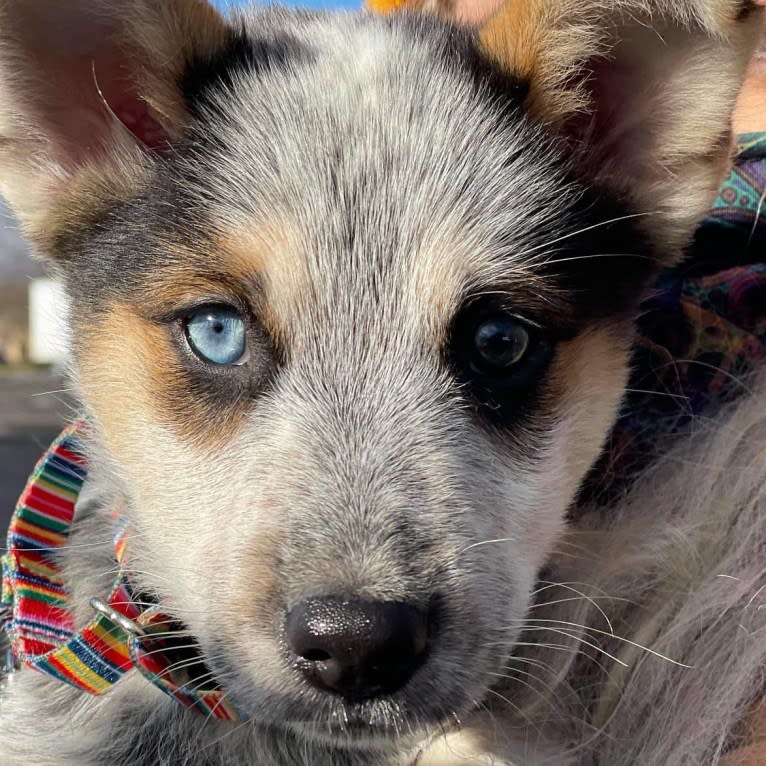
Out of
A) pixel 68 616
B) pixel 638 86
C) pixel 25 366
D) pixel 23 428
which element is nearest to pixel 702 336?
pixel 638 86

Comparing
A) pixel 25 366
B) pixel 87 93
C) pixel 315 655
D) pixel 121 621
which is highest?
pixel 87 93

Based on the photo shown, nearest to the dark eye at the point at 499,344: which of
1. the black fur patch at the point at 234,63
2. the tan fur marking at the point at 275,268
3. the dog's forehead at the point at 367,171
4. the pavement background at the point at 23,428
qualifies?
the dog's forehead at the point at 367,171

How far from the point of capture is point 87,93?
7.41ft

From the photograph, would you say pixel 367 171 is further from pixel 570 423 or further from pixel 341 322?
pixel 570 423

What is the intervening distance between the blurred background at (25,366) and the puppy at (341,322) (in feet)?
0.56

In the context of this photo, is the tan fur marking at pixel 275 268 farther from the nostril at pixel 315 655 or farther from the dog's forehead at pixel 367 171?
the nostril at pixel 315 655

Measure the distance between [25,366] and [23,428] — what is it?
24.3 m

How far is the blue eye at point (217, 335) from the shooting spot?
77.8 inches

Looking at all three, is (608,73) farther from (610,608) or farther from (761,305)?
(610,608)

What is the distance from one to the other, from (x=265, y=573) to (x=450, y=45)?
153cm

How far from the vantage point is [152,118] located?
2279 millimetres

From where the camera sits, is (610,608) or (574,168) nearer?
(610,608)

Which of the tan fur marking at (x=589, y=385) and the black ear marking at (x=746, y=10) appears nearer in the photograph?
the black ear marking at (x=746, y=10)

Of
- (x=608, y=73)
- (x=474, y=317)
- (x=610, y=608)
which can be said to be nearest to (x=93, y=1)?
(x=474, y=317)
